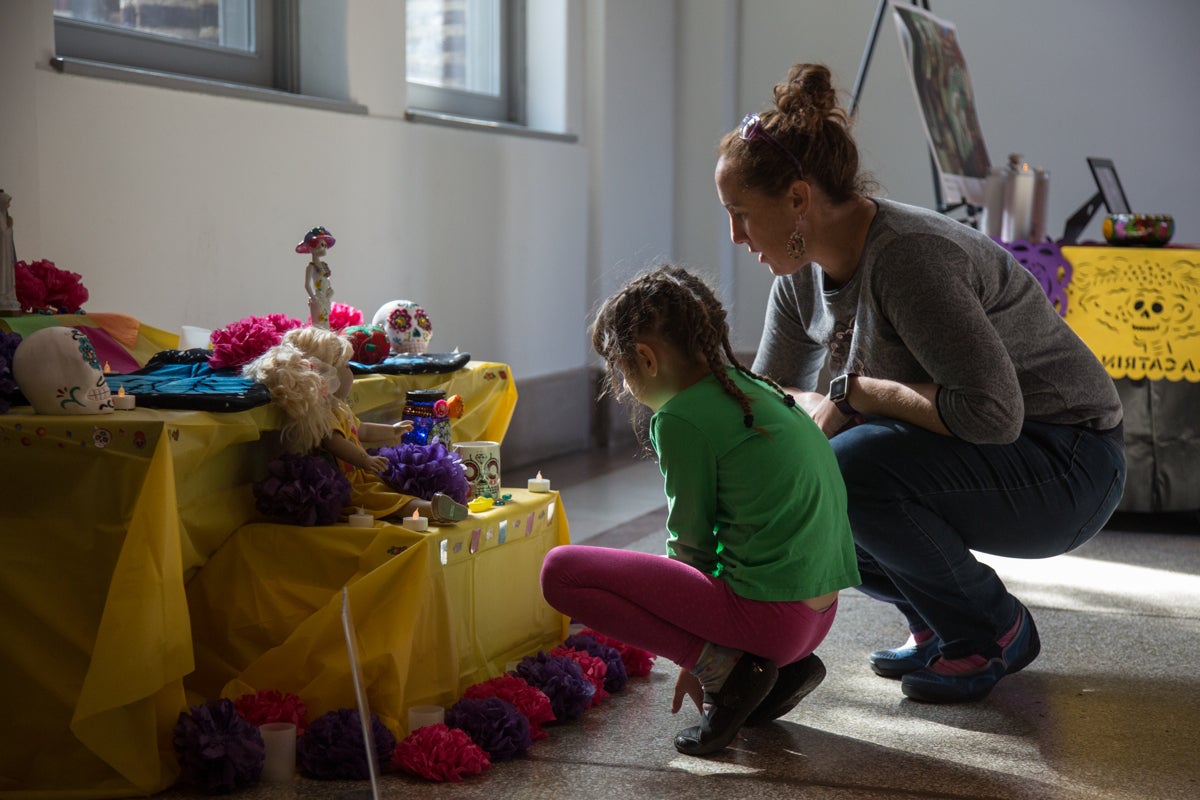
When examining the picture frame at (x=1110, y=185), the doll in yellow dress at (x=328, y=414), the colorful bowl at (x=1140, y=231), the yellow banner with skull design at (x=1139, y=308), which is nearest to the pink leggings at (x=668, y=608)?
the doll in yellow dress at (x=328, y=414)

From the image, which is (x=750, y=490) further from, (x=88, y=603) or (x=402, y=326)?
(x=402, y=326)

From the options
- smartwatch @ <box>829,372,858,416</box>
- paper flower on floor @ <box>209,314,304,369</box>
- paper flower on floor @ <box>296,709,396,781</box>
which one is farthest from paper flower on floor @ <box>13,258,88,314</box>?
smartwatch @ <box>829,372,858,416</box>

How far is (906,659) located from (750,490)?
657 millimetres

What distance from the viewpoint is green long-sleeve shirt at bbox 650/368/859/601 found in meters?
1.80

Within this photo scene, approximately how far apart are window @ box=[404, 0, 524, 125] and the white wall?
121cm

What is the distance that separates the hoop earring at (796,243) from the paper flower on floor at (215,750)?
1.08m

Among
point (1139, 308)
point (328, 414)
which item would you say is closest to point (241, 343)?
point (328, 414)

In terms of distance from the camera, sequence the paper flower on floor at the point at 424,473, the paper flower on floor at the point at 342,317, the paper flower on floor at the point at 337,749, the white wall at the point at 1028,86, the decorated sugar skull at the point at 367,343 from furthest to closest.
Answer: the white wall at the point at 1028,86 → the paper flower on floor at the point at 342,317 → the decorated sugar skull at the point at 367,343 → the paper flower on floor at the point at 424,473 → the paper flower on floor at the point at 337,749

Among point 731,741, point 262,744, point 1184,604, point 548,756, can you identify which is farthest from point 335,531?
point 1184,604

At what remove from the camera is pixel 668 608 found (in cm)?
184

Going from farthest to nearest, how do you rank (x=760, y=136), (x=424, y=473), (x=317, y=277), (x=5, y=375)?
(x=317, y=277) → (x=424, y=473) → (x=760, y=136) → (x=5, y=375)

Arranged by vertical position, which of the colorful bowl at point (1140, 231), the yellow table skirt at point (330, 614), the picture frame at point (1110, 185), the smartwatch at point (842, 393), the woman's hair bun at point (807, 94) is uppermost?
the woman's hair bun at point (807, 94)

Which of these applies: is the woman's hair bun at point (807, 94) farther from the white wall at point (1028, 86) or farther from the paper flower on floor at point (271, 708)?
the white wall at point (1028, 86)

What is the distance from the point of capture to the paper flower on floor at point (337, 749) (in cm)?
175
